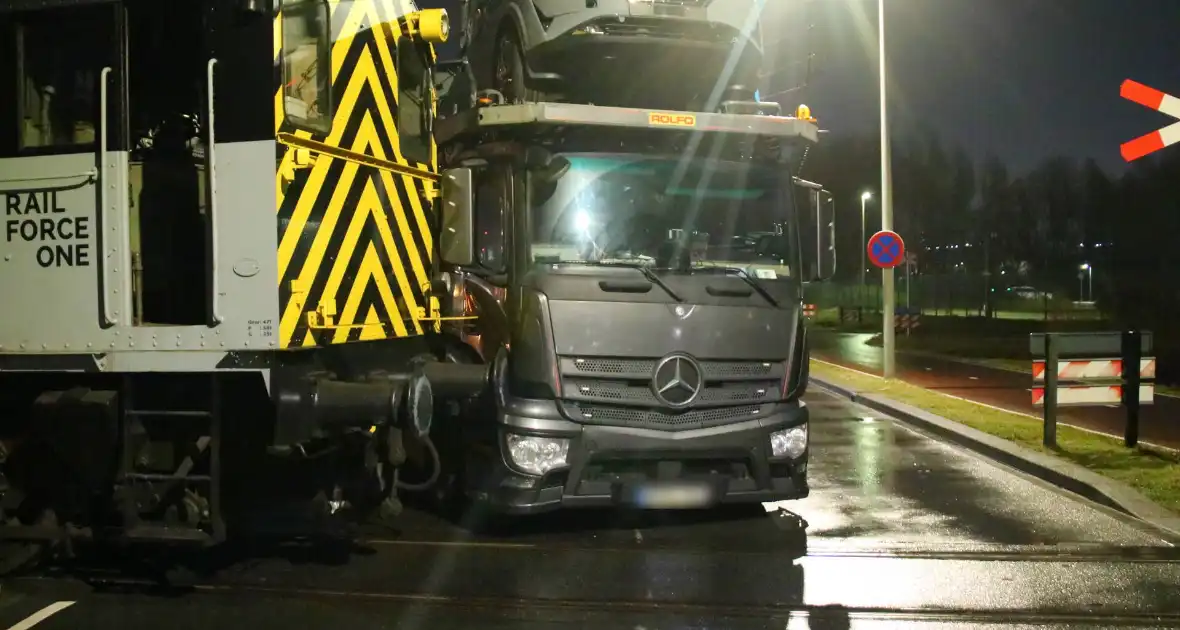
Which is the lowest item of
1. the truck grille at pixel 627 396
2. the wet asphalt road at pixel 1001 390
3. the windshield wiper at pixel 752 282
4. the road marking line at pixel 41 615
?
the wet asphalt road at pixel 1001 390

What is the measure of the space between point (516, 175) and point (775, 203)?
2030 mm

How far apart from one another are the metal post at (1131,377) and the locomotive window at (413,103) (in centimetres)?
782

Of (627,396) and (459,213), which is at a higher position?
(459,213)

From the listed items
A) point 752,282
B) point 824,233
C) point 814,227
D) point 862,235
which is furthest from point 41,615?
point 862,235

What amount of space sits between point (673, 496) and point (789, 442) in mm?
979

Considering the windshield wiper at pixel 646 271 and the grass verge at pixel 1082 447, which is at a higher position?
the windshield wiper at pixel 646 271

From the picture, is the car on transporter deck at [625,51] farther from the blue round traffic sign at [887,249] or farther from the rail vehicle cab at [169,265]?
the blue round traffic sign at [887,249]

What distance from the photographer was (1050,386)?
10734 millimetres

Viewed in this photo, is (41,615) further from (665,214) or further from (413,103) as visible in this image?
(665,214)

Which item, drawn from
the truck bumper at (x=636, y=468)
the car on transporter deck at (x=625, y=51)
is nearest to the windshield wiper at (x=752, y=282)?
the truck bumper at (x=636, y=468)

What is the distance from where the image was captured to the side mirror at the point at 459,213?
7.20m

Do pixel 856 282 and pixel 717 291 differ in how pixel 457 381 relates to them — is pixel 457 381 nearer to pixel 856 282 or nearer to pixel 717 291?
pixel 717 291

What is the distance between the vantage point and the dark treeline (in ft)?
135

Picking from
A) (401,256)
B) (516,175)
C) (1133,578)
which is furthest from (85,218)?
(1133,578)
